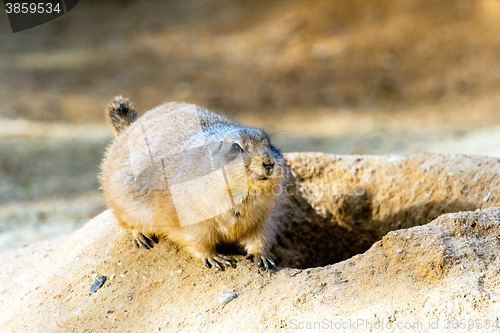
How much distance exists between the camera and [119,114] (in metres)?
4.63

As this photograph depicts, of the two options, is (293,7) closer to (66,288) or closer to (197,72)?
(197,72)

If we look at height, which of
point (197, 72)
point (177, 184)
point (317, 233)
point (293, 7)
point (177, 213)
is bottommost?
point (317, 233)

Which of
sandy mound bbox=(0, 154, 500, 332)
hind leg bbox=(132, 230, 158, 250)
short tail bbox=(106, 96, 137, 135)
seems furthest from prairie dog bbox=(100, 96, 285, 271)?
short tail bbox=(106, 96, 137, 135)

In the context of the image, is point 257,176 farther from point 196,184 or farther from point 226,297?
point 226,297

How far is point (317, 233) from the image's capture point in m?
5.49

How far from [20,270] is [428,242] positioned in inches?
159

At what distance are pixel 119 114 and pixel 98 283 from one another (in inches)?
68.8

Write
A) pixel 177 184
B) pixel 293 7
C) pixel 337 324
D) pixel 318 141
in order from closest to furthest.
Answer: pixel 337 324, pixel 177 184, pixel 318 141, pixel 293 7

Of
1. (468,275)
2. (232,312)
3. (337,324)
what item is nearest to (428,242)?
(468,275)

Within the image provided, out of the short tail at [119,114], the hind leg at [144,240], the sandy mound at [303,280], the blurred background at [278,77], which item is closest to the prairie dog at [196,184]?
the hind leg at [144,240]

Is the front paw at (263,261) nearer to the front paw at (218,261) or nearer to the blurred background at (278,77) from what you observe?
the front paw at (218,261)

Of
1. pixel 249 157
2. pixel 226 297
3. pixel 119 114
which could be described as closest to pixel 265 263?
pixel 226 297

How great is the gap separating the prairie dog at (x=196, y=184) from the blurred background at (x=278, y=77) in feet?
17.4

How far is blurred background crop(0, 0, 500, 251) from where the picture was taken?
10.4 m
